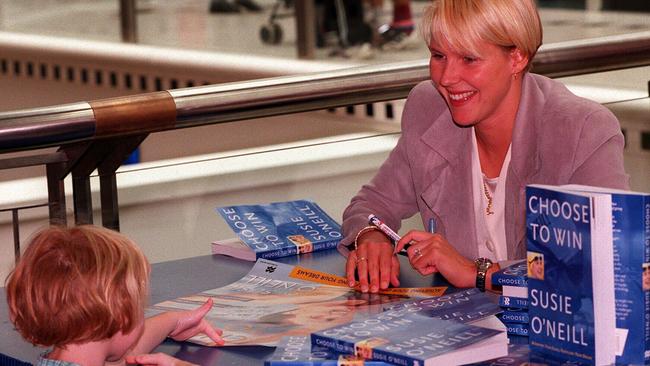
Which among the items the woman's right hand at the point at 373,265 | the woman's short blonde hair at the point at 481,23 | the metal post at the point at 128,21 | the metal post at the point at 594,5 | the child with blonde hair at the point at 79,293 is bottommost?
the metal post at the point at 128,21

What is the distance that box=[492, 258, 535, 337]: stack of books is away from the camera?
70.2 inches

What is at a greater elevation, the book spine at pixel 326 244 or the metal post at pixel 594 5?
the book spine at pixel 326 244

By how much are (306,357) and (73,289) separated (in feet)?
1.07

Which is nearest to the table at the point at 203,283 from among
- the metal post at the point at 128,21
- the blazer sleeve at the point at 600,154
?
the blazer sleeve at the point at 600,154

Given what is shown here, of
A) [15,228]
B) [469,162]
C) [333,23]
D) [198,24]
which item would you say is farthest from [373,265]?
[198,24]

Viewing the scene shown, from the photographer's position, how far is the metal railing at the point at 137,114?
91.4 inches

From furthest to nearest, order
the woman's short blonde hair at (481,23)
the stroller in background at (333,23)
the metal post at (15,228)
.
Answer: the stroller in background at (333,23) → the metal post at (15,228) → the woman's short blonde hair at (481,23)

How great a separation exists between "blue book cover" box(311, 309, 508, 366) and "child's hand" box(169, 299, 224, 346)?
0.55ft

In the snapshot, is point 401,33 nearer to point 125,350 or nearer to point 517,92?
point 517,92

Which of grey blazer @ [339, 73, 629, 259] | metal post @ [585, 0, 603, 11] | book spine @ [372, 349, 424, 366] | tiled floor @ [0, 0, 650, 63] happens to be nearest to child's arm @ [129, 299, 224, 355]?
book spine @ [372, 349, 424, 366]

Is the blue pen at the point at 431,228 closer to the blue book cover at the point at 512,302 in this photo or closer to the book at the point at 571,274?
the blue book cover at the point at 512,302

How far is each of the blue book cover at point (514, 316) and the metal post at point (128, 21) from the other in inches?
262

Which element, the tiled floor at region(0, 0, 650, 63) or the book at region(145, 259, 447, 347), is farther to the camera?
the tiled floor at region(0, 0, 650, 63)

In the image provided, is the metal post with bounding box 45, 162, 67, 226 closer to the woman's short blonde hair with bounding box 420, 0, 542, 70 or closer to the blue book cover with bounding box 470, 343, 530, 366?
the woman's short blonde hair with bounding box 420, 0, 542, 70
